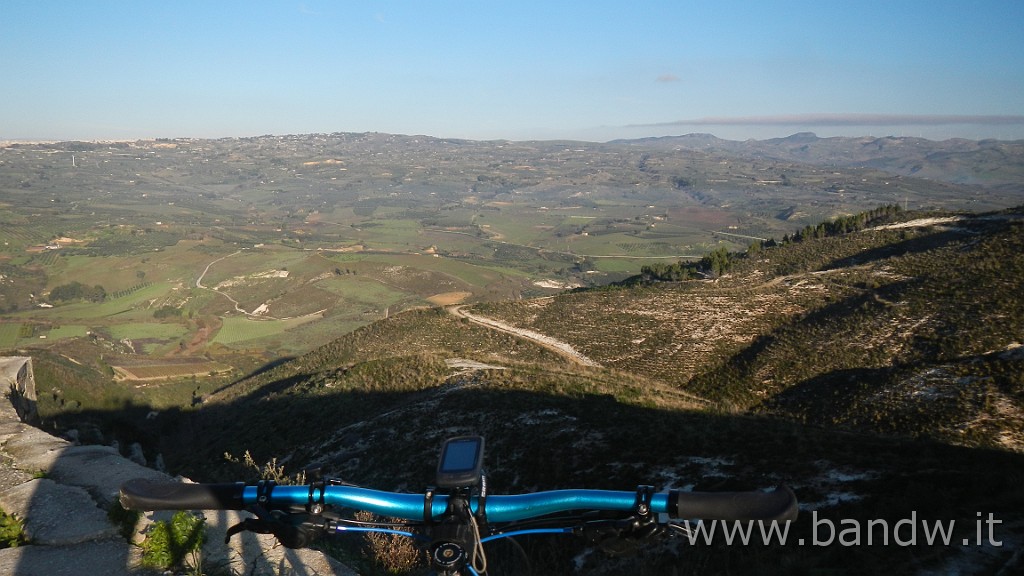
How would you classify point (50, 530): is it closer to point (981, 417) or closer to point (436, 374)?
point (981, 417)

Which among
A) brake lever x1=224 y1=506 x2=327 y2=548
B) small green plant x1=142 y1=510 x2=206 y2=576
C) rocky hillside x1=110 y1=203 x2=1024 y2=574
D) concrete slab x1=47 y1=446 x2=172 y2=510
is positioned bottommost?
rocky hillside x1=110 y1=203 x2=1024 y2=574

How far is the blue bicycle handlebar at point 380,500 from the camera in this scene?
265 centimetres

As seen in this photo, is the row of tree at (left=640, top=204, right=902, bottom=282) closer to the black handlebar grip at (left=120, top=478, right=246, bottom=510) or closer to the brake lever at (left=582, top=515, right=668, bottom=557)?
the brake lever at (left=582, top=515, right=668, bottom=557)

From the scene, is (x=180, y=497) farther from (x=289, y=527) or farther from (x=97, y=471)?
(x=97, y=471)

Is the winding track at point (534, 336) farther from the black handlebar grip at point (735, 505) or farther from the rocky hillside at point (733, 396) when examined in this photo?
the black handlebar grip at point (735, 505)

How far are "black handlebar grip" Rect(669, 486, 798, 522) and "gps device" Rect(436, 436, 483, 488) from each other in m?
0.91

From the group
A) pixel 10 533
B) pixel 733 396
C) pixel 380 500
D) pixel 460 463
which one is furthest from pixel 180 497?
pixel 733 396

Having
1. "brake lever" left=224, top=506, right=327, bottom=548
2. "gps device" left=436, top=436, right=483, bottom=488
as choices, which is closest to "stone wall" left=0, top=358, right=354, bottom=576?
"brake lever" left=224, top=506, right=327, bottom=548

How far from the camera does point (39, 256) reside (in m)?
103

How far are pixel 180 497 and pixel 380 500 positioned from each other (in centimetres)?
103

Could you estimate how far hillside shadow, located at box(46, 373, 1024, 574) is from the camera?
6.27m

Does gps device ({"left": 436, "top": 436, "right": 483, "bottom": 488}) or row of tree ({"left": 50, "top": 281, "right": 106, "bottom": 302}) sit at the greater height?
gps device ({"left": 436, "top": 436, "right": 483, "bottom": 488})

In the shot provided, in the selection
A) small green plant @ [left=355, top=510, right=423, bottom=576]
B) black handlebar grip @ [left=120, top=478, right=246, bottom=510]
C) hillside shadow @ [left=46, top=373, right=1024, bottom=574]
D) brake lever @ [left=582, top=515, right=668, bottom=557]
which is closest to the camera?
brake lever @ [left=582, top=515, right=668, bottom=557]

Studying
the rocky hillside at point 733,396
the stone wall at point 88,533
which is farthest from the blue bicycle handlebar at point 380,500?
the rocky hillside at point 733,396
